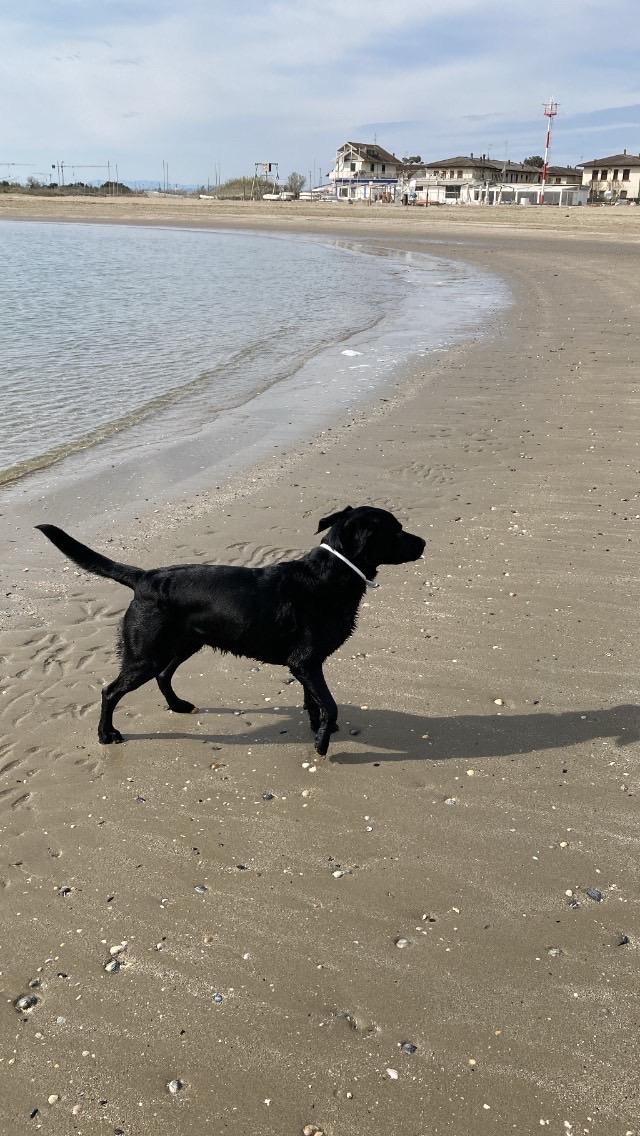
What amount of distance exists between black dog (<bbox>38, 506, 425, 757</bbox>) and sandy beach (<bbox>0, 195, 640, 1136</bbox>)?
49cm

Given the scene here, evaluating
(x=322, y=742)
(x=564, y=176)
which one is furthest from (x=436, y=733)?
(x=564, y=176)

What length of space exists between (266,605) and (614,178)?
103 metres

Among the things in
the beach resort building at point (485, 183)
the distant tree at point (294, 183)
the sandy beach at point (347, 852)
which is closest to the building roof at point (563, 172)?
the beach resort building at point (485, 183)

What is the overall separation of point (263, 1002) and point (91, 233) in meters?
54.1

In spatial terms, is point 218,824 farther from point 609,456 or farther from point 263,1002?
point 609,456

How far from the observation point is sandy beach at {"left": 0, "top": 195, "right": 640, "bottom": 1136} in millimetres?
2506

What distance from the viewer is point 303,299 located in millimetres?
22156

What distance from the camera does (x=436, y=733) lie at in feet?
13.9

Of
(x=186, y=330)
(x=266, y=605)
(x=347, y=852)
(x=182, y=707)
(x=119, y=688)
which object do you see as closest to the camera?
(x=347, y=852)

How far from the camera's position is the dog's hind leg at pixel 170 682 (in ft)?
13.8

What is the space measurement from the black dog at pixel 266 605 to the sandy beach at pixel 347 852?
49 centimetres

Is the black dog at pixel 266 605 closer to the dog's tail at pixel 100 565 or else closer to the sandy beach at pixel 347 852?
the dog's tail at pixel 100 565

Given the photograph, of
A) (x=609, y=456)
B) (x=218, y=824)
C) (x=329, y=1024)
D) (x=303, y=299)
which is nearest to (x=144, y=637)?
(x=218, y=824)

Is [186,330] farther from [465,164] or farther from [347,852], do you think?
[465,164]
